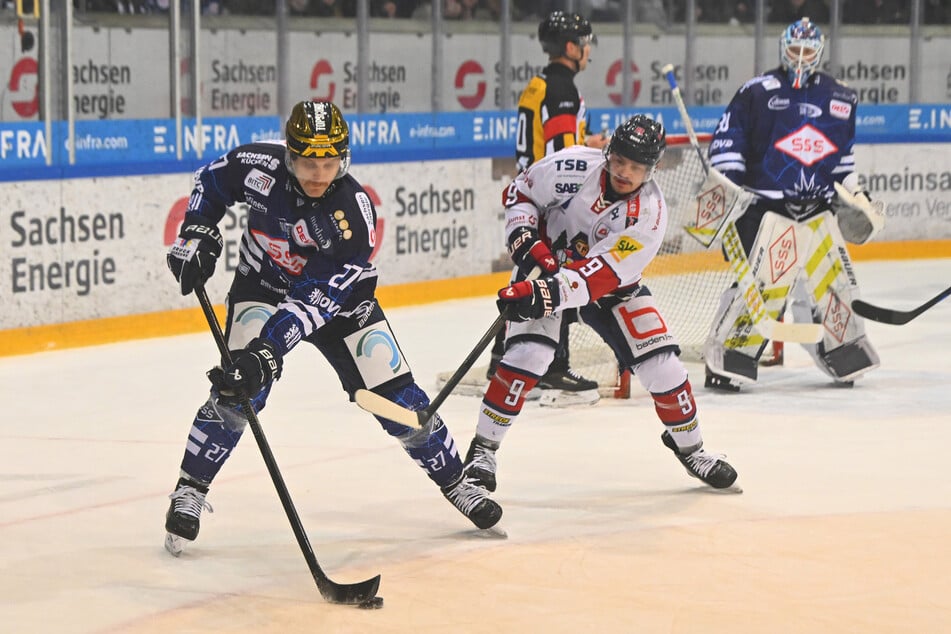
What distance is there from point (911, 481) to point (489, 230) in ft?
15.4

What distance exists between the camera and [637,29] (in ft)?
37.2

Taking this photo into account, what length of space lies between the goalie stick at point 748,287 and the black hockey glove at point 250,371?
2.96m

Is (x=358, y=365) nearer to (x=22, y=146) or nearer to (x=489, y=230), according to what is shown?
(x=22, y=146)

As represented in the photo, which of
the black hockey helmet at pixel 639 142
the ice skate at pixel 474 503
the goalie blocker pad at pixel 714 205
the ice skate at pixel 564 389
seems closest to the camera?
the ice skate at pixel 474 503

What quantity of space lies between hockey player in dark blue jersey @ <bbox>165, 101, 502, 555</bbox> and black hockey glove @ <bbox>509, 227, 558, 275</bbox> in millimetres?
648

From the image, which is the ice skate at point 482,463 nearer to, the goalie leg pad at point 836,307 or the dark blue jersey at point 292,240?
the dark blue jersey at point 292,240

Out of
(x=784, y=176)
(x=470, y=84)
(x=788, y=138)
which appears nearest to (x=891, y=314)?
(x=784, y=176)

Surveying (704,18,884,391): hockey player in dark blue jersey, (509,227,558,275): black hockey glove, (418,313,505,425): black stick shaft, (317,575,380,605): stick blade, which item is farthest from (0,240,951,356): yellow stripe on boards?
(317,575,380,605): stick blade

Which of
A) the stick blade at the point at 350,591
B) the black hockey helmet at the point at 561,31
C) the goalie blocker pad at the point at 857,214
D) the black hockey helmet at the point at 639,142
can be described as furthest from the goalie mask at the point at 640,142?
the goalie blocker pad at the point at 857,214

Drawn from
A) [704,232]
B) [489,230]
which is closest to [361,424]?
[704,232]

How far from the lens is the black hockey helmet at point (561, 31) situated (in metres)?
6.24

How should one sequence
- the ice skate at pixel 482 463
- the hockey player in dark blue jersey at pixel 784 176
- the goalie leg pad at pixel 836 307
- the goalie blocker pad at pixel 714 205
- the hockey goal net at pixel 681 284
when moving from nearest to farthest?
the ice skate at pixel 482 463 → the goalie blocker pad at pixel 714 205 → the hockey player in dark blue jersey at pixel 784 176 → the goalie leg pad at pixel 836 307 → the hockey goal net at pixel 681 284

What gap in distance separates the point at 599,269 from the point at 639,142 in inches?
14.0

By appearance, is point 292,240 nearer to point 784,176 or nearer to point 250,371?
point 250,371
